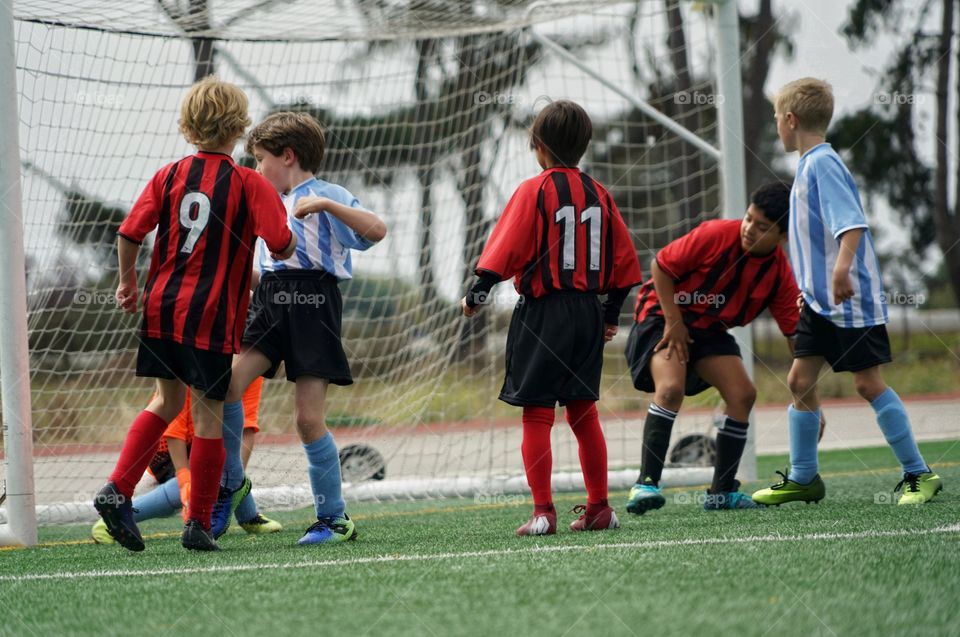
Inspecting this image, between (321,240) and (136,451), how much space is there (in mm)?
908

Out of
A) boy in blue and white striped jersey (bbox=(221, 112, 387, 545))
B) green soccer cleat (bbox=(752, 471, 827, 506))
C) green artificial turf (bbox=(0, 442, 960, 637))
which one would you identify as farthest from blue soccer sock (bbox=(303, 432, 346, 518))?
green soccer cleat (bbox=(752, 471, 827, 506))

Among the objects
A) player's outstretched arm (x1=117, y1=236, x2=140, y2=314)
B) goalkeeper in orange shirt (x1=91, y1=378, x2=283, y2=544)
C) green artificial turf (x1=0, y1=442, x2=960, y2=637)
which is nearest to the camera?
green artificial turf (x1=0, y1=442, x2=960, y2=637)

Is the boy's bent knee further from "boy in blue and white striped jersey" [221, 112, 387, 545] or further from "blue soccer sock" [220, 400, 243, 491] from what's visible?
"blue soccer sock" [220, 400, 243, 491]

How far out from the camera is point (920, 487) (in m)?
3.92

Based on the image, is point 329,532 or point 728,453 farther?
point 728,453

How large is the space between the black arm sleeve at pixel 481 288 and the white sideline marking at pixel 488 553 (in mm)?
822

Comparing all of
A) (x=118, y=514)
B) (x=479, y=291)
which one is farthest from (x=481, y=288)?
(x=118, y=514)

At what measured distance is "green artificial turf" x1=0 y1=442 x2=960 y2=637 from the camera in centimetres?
201

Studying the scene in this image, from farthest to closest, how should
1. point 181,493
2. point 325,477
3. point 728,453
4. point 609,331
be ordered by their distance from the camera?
point 728,453
point 181,493
point 609,331
point 325,477

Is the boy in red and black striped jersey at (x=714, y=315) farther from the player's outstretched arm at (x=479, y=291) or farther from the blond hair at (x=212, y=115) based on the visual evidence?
the blond hair at (x=212, y=115)

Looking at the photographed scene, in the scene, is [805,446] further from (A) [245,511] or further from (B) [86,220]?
(B) [86,220]

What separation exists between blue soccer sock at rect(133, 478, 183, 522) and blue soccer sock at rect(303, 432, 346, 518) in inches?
30.8

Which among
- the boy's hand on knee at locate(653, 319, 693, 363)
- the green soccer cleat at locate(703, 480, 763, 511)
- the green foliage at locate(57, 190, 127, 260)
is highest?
the green foliage at locate(57, 190, 127, 260)

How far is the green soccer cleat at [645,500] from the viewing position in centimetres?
399
